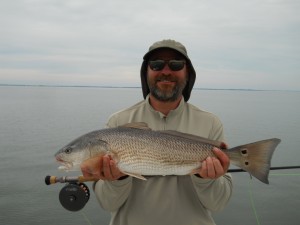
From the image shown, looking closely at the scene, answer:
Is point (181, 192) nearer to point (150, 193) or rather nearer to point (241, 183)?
point (150, 193)

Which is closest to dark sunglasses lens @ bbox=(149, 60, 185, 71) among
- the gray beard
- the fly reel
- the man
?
the man

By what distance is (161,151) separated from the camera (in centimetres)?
360

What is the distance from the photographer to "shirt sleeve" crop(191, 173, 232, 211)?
3.56 meters

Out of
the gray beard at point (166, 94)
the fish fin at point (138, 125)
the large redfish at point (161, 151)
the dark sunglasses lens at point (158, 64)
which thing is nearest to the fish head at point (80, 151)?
the large redfish at point (161, 151)

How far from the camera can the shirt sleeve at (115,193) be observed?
351cm

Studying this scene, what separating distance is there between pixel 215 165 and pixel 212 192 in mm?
338

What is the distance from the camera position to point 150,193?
355 cm

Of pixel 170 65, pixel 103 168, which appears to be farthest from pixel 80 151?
pixel 170 65

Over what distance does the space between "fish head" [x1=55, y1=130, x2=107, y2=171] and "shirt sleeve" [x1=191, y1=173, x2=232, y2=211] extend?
3.55ft

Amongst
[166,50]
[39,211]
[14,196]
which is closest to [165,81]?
[166,50]

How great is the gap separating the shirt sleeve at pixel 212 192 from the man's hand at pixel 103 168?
84 cm

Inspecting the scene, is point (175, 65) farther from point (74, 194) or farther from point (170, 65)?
point (74, 194)

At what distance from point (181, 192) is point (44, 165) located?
16.1 metres

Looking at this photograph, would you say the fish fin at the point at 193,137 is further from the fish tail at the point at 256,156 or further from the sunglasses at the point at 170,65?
the sunglasses at the point at 170,65
